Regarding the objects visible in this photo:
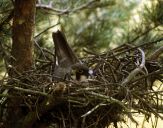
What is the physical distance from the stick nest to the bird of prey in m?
0.03

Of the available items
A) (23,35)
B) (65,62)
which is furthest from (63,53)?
(23,35)

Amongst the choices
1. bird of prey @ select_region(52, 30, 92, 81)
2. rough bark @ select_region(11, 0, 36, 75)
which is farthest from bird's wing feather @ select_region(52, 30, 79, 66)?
rough bark @ select_region(11, 0, 36, 75)

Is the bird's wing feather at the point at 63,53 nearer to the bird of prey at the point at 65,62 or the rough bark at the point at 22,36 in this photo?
the bird of prey at the point at 65,62

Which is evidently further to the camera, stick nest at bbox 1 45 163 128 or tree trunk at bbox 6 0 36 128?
tree trunk at bbox 6 0 36 128

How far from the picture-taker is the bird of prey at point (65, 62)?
1096 millimetres

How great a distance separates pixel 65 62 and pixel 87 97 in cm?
17

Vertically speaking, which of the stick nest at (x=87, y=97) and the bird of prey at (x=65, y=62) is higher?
the bird of prey at (x=65, y=62)

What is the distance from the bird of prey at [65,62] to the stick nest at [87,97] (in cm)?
3

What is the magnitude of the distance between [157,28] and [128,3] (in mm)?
724

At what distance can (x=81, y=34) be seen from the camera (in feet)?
7.72

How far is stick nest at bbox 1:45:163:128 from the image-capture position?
97 cm

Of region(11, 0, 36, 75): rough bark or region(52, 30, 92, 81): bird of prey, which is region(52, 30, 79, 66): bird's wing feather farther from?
region(11, 0, 36, 75): rough bark

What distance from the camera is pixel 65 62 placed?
1.11m

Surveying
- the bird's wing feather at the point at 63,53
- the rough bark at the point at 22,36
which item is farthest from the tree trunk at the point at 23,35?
the bird's wing feather at the point at 63,53
